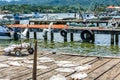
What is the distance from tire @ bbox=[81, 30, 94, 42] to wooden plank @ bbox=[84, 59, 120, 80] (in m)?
22.9

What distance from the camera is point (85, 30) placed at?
38562 millimetres

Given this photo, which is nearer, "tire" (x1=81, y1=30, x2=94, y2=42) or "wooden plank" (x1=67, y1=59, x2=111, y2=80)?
"wooden plank" (x1=67, y1=59, x2=111, y2=80)

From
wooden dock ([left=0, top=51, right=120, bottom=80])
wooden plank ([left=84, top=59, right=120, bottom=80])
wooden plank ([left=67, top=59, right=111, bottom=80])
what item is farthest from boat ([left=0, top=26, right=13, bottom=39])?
wooden plank ([left=84, top=59, right=120, bottom=80])

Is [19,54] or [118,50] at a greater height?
[19,54]

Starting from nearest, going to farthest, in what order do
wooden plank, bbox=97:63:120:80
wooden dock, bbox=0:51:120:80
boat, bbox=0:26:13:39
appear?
1. wooden plank, bbox=97:63:120:80
2. wooden dock, bbox=0:51:120:80
3. boat, bbox=0:26:13:39

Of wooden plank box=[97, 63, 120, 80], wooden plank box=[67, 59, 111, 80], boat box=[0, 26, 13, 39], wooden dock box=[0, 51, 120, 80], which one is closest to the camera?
wooden plank box=[97, 63, 120, 80]

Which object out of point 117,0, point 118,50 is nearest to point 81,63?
point 118,50

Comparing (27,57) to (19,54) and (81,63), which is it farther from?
(81,63)

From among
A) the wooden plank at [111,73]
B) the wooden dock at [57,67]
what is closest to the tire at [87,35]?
the wooden dock at [57,67]

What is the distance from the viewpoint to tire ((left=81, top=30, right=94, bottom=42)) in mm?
38125

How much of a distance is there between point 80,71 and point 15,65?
283 centimetres

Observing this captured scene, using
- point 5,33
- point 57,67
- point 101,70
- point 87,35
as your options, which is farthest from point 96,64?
point 5,33

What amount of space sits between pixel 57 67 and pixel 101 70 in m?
1.79

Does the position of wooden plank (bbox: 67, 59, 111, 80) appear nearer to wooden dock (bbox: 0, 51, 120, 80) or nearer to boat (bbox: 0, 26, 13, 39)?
wooden dock (bbox: 0, 51, 120, 80)
